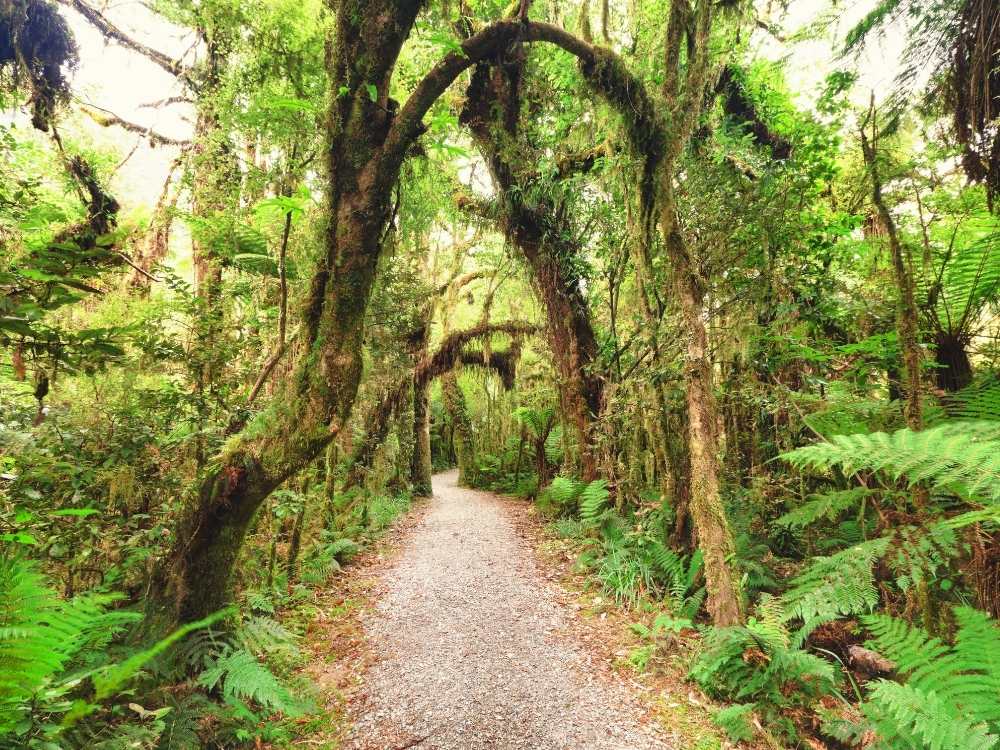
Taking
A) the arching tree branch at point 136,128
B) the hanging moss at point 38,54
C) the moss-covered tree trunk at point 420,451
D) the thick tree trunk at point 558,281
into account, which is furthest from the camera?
the moss-covered tree trunk at point 420,451

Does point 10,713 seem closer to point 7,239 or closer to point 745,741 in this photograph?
point 7,239

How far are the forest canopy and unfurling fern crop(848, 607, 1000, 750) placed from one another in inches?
0.8

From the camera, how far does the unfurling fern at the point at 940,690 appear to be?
2059 mm

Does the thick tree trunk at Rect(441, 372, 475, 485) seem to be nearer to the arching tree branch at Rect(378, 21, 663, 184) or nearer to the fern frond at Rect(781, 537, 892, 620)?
the arching tree branch at Rect(378, 21, 663, 184)

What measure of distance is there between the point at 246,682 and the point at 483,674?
6.07 feet

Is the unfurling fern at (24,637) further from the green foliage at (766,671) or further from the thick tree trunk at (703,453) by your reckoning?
the thick tree trunk at (703,453)

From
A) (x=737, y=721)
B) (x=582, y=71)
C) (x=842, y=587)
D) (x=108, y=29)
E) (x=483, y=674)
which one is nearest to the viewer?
(x=842, y=587)

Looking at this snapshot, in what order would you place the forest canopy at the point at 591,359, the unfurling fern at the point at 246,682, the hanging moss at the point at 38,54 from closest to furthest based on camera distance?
the forest canopy at the point at 591,359 < the unfurling fern at the point at 246,682 < the hanging moss at the point at 38,54

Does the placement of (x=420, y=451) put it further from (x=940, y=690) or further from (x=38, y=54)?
(x=940, y=690)

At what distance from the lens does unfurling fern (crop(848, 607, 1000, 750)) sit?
6.75ft

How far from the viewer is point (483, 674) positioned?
3725mm

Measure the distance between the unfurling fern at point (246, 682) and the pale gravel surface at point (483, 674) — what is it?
719 mm

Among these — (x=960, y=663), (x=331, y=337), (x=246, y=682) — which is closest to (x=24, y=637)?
(x=246, y=682)

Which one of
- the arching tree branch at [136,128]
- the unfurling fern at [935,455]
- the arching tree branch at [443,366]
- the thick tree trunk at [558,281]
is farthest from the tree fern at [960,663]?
the arching tree branch at [136,128]
